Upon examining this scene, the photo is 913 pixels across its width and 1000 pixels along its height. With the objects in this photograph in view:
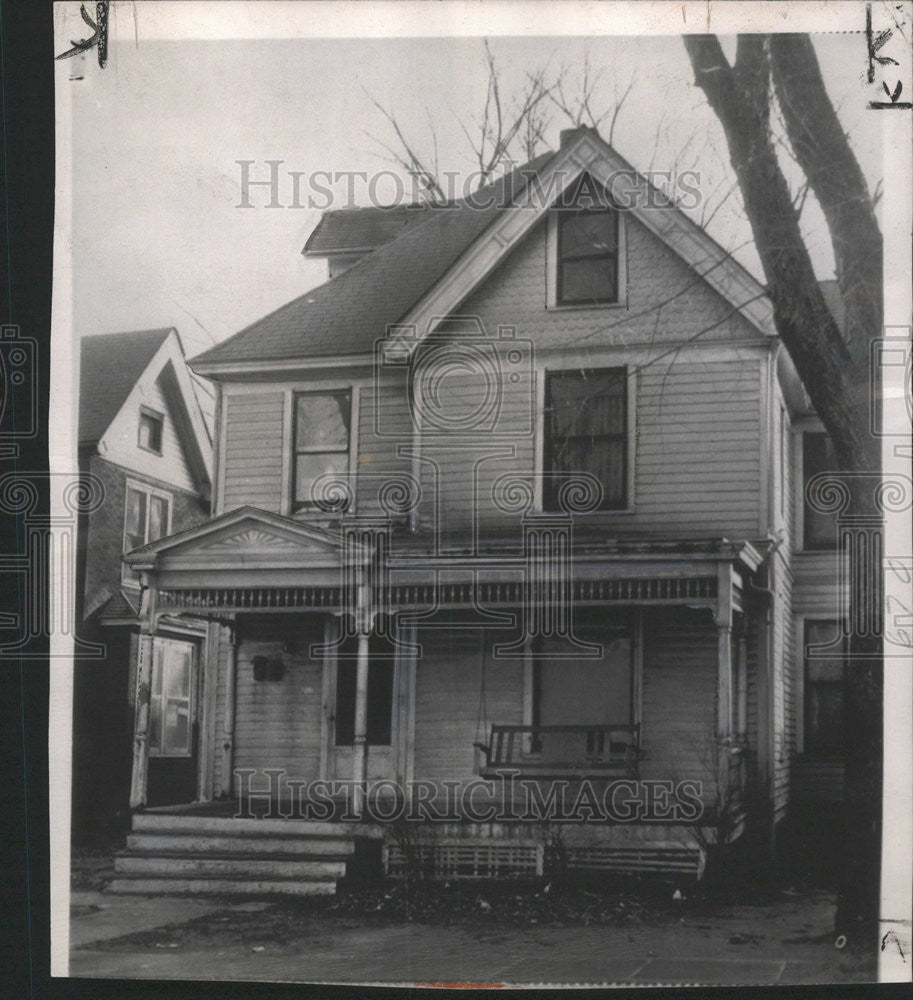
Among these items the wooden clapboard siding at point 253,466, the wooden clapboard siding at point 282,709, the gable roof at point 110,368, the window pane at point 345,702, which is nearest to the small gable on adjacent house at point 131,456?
the gable roof at point 110,368

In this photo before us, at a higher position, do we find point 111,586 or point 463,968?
point 111,586

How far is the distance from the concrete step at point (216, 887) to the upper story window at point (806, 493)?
11.6 ft

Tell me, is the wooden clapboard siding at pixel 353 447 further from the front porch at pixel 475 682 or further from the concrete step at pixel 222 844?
the concrete step at pixel 222 844


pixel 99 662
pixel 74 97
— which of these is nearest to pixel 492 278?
pixel 74 97

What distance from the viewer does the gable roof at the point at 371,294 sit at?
9180 mm

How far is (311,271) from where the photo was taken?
9.19 metres

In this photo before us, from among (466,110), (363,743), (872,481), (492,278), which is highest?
(466,110)

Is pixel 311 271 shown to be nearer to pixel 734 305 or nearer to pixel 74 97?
pixel 74 97

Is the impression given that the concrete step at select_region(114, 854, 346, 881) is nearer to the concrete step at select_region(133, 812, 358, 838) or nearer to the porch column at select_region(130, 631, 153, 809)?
the concrete step at select_region(133, 812, 358, 838)

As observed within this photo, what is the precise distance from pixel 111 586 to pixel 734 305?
4208 mm

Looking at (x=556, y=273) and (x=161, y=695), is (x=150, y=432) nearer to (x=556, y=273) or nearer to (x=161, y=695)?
(x=161, y=695)

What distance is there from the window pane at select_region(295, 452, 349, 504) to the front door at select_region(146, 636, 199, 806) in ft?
3.93

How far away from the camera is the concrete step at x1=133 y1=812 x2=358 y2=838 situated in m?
9.02

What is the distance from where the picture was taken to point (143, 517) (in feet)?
30.1
